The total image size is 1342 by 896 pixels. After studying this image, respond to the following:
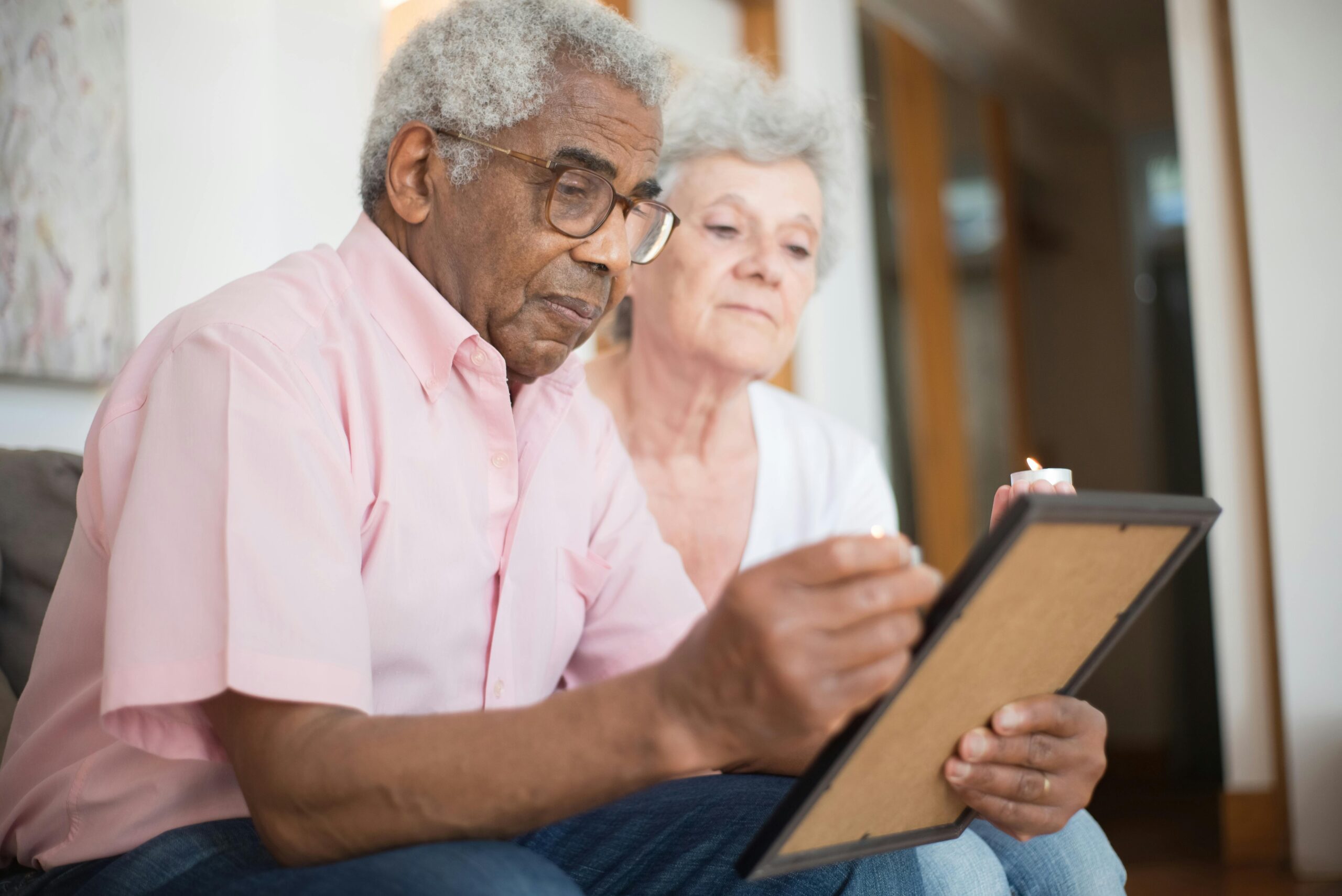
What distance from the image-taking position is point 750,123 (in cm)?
212

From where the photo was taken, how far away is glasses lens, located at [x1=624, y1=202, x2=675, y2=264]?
138 centimetres

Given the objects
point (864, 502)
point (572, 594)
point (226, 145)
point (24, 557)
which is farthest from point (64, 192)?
point (864, 502)

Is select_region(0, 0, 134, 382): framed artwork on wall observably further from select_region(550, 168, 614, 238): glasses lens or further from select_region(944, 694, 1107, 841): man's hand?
select_region(944, 694, 1107, 841): man's hand

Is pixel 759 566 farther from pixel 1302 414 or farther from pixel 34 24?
pixel 1302 414

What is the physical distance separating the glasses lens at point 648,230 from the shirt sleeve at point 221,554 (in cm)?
55

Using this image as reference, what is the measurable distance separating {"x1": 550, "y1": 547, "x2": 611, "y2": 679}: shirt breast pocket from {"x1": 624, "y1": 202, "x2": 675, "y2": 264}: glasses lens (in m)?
0.35

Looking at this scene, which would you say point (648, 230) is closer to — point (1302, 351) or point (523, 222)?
point (523, 222)

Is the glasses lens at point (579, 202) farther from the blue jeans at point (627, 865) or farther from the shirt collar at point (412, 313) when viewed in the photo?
the blue jeans at point (627, 865)

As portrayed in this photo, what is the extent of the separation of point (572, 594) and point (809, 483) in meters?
0.91

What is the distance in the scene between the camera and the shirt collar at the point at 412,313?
1137 mm

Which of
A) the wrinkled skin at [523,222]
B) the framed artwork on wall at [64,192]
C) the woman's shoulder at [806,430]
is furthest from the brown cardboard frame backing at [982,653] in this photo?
the framed artwork on wall at [64,192]

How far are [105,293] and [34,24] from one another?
0.47 m

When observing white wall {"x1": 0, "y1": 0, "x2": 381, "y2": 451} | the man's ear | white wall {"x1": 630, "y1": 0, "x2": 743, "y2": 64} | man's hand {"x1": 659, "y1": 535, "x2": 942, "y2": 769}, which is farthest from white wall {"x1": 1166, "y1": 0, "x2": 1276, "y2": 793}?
man's hand {"x1": 659, "y1": 535, "x2": 942, "y2": 769}

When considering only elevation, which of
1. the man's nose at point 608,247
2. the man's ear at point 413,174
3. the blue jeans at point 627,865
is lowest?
the blue jeans at point 627,865
